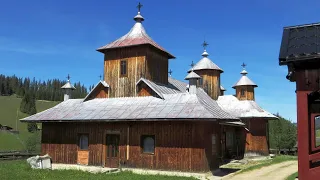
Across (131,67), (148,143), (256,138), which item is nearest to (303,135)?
(148,143)

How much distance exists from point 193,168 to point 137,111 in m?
5.02

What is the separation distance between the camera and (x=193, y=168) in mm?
19500

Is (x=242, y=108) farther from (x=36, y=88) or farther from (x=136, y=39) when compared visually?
(x=36, y=88)

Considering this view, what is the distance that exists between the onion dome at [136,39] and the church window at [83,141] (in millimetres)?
6658

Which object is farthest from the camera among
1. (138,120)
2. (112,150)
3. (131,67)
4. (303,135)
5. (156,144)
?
(131,67)

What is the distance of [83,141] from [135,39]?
327 inches

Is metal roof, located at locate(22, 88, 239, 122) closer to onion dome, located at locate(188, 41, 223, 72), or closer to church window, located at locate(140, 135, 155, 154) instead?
church window, located at locate(140, 135, 155, 154)

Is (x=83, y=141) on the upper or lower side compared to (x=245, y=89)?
lower

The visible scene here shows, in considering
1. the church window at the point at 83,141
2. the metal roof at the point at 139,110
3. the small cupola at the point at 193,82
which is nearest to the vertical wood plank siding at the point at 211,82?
the metal roof at the point at 139,110

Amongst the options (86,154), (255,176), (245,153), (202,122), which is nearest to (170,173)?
(202,122)

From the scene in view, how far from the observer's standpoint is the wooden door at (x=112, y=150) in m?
22.2

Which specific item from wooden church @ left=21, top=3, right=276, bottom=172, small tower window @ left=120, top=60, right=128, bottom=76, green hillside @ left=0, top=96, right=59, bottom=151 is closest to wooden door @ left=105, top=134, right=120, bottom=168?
wooden church @ left=21, top=3, right=276, bottom=172

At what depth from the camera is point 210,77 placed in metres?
36.5

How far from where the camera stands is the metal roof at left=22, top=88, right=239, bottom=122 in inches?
776
